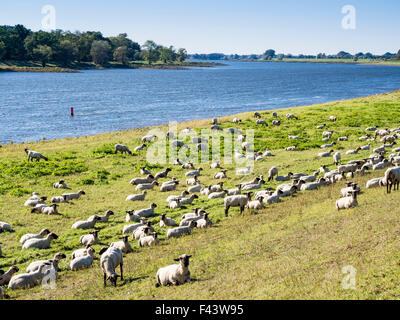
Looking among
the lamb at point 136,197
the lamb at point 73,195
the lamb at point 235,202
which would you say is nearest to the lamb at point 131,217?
the lamb at point 136,197

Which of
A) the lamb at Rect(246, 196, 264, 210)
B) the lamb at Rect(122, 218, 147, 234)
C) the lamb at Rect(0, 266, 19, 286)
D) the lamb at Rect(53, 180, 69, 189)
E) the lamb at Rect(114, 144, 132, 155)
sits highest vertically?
the lamb at Rect(114, 144, 132, 155)

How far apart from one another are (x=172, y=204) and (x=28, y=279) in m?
11.1

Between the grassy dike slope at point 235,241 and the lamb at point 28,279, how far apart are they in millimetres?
469

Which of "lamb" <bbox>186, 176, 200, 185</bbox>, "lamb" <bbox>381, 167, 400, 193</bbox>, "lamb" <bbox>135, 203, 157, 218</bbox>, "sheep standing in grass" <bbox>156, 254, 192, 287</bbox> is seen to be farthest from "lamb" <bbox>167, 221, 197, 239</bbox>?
"lamb" <bbox>381, 167, 400, 193</bbox>

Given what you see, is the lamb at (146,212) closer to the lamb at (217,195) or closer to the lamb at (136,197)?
the lamb at (136,197)

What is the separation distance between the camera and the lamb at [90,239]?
1938 cm

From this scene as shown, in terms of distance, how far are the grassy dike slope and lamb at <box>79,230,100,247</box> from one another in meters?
0.41

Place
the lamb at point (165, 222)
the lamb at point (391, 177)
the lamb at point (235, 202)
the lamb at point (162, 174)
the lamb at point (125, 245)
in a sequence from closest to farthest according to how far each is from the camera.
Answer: the lamb at point (125, 245)
the lamb at point (165, 222)
the lamb at point (391, 177)
the lamb at point (235, 202)
the lamb at point (162, 174)

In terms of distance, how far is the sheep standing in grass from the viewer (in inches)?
560

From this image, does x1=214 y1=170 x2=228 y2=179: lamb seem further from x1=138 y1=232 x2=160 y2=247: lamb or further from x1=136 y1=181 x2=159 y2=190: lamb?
x1=138 y1=232 x2=160 y2=247: lamb

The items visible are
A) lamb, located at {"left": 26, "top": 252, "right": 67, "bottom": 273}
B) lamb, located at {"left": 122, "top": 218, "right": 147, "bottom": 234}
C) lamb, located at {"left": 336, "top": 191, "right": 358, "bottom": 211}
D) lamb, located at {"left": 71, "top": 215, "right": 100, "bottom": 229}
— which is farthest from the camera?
lamb, located at {"left": 71, "top": 215, "right": 100, "bottom": 229}

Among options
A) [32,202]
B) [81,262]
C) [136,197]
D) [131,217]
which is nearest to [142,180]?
[136,197]

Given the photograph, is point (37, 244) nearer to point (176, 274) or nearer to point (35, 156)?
point (176, 274)
